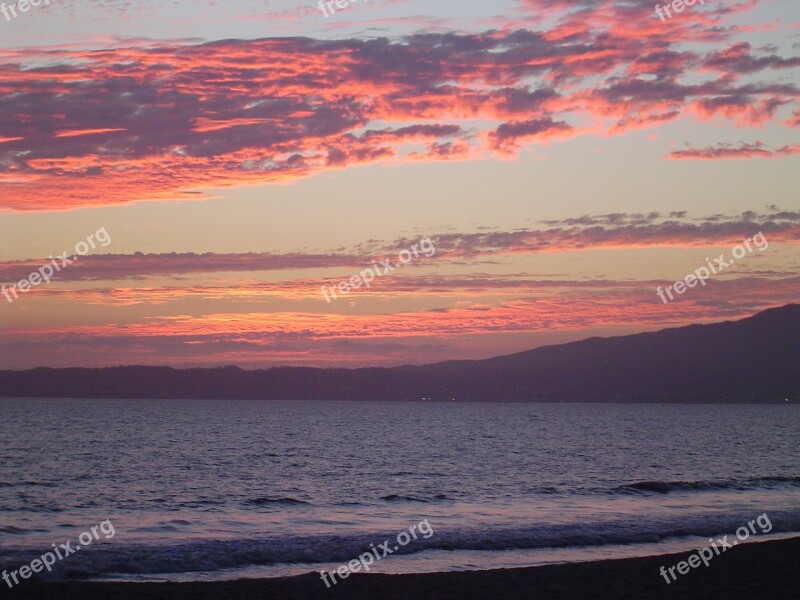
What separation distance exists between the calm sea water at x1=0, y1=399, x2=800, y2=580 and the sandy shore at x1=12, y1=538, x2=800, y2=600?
2.25m

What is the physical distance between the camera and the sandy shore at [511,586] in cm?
1972

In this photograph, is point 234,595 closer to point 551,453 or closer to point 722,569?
point 722,569

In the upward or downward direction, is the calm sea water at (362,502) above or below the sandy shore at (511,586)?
above

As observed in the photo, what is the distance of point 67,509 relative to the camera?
36.3 metres

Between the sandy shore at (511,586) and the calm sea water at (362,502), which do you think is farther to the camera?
the calm sea water at (362,502)

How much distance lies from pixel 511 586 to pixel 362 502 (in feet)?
65.8

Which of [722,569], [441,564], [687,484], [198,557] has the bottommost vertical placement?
[722,569]

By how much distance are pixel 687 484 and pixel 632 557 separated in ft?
78.5

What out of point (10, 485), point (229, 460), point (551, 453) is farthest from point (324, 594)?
point (551, 453)

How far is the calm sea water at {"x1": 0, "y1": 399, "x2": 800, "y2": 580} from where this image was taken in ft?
86.6

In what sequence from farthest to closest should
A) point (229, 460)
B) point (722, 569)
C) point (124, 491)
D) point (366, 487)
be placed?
point (229, 460) < point (366, 487) < point (124, 491) < point (722, 569)

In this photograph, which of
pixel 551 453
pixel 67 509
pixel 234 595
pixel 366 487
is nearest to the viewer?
pixel 234 595

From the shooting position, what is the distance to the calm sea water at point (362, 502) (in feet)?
86.6

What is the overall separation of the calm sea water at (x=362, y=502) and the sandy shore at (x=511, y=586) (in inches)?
88.6
